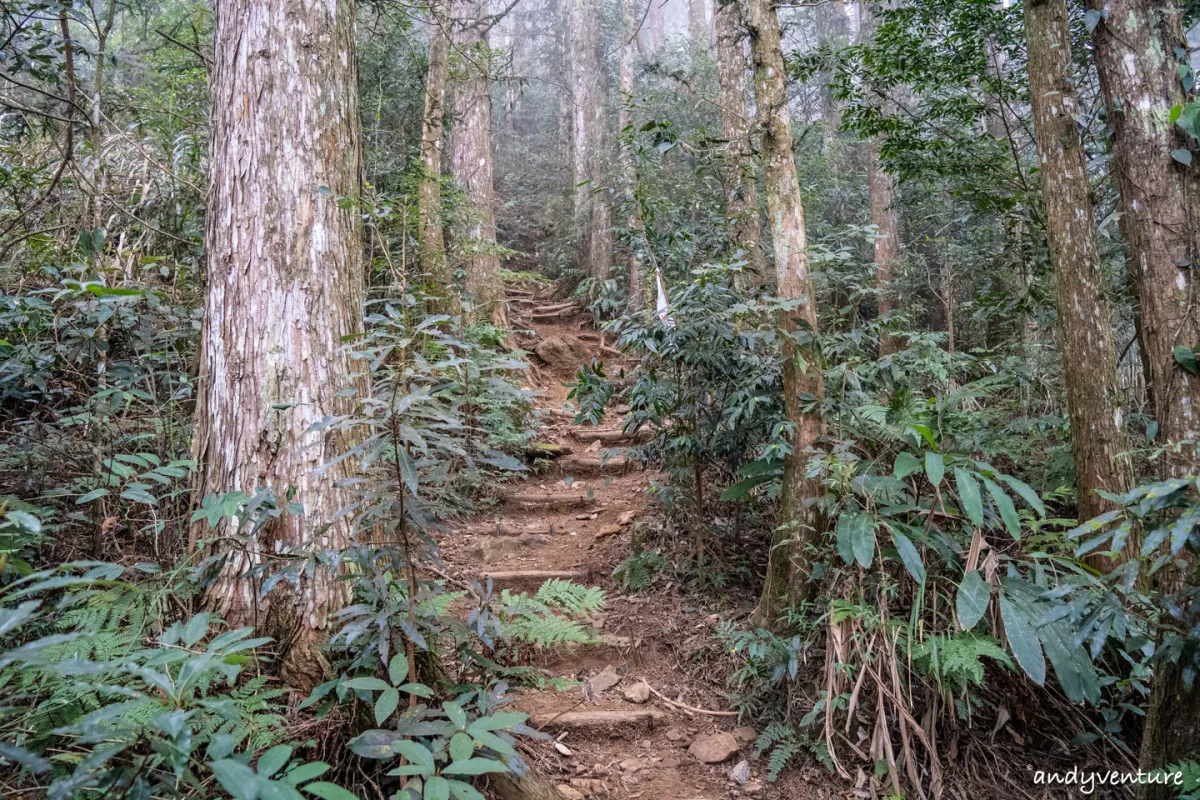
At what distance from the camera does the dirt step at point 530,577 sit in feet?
15.2

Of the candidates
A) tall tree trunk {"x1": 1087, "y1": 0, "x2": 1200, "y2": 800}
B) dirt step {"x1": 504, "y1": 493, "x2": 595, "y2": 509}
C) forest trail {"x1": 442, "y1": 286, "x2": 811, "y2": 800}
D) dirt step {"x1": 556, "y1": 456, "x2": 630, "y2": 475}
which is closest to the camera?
forest trail {"x1": 442, "y1": 286, "x2": 811, "y2": 800}

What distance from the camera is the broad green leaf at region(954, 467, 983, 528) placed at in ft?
7.94

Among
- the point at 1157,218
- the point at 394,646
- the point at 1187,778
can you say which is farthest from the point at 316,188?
the point at 1157,218

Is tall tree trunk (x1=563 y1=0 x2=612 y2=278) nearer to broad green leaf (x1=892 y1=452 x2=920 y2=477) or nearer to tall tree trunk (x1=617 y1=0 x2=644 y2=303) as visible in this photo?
tall tree trunk (x1=617 y1=0 x2=644 y2=303)

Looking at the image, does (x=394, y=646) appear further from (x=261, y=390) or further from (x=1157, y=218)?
(x=1157, y=218)

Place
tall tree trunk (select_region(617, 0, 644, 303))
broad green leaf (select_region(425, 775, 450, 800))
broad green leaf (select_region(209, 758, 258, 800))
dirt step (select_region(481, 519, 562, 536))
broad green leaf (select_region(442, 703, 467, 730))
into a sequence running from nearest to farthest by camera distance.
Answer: broad green leaf (select_region(209, 758, 258, 800)) < broad green leaf (select_region(425, 775, 450, 800)) < broad green leaf (select_region(442, 703, 467, 730)) < tall tree trunk (select_region(617, 0, 644, 303)) < dirt step (select_region(481, 519, 562, 536))

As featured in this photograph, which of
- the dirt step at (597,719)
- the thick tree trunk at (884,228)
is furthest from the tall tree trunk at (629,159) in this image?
the thick tree trunk at (884,228)

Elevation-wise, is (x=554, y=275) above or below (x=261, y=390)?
above

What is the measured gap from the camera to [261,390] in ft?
8.66

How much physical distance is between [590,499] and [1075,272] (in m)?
3.88

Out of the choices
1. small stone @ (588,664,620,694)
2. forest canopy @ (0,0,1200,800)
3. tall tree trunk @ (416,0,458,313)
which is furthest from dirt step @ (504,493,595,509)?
tall tree trunk @ (416,0,458,313)

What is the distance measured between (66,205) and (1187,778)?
6668mm

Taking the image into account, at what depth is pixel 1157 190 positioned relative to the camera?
11.3 feet

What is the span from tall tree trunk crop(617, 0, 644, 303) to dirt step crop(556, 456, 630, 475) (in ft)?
5.96
